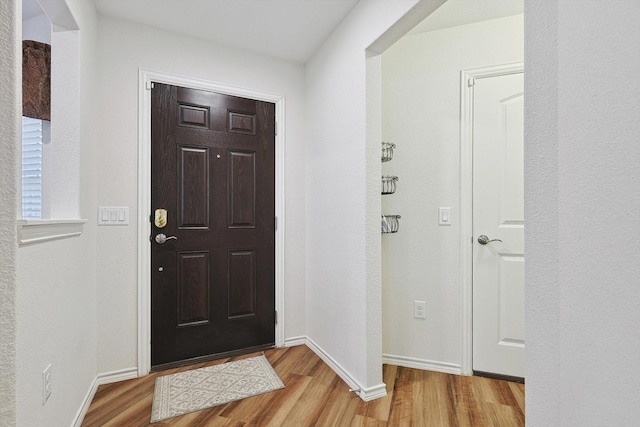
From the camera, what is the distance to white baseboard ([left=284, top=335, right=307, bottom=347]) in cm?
263

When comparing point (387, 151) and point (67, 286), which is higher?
point (387, 151)

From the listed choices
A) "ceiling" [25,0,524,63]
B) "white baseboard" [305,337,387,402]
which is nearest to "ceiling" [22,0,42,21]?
"ceiling" [25,0,524,63]

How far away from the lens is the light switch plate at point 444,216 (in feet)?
7.04

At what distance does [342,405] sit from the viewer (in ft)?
5.83

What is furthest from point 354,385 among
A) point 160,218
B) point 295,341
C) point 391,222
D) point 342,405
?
point 160,218

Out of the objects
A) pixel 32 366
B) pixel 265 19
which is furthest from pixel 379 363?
pixel 265 19

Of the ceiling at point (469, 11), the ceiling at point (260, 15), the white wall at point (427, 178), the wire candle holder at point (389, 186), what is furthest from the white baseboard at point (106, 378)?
the ceiling at point (469, 11)

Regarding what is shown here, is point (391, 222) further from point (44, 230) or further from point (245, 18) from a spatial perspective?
point (44, 230)

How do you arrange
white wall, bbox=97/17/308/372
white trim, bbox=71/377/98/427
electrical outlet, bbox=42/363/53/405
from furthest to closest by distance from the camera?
white wall, bbox=97/17/308/372 < white trim, bbox=71/377/98/427 < electrical outlet, bbox=42/363/53/405

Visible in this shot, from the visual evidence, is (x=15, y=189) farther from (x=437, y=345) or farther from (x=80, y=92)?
(x=437, y=345)

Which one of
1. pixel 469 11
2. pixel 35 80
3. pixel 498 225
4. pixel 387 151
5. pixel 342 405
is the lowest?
pixel 342 405

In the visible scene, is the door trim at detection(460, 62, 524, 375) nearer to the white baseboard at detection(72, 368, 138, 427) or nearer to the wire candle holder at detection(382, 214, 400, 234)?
the wire candle holder at detection(382, 214, 400, 234)

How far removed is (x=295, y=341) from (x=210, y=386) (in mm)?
851

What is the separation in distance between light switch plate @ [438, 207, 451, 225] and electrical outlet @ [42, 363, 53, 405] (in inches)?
86.5
